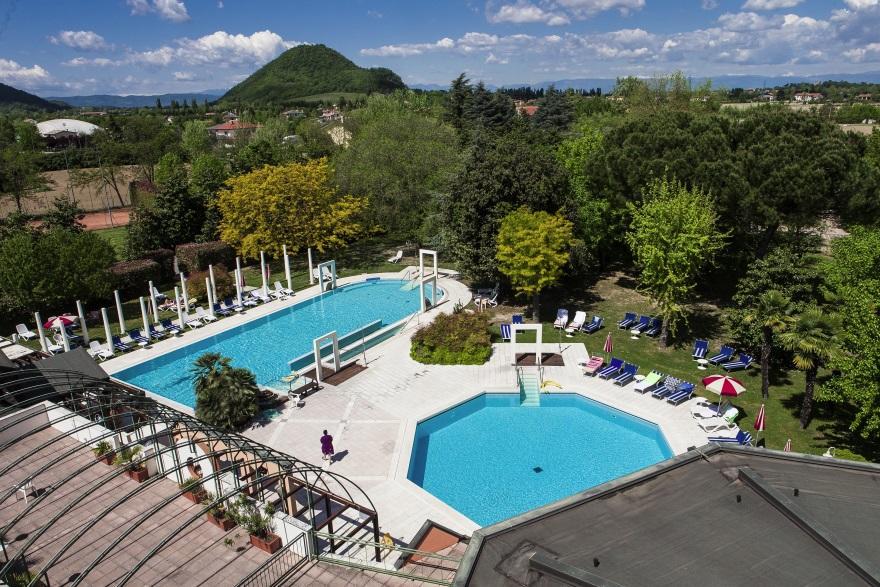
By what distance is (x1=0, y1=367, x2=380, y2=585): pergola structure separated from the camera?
977 centimetres

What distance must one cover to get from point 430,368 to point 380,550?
10.4 metres

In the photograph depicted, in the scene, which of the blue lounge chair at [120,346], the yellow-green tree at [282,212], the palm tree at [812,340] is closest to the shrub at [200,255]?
the yellow-green tree at [282,212]

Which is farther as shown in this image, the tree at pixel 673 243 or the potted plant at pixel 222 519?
the tree at pixel 673 243

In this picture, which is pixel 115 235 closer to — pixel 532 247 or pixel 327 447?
pixel 532 247

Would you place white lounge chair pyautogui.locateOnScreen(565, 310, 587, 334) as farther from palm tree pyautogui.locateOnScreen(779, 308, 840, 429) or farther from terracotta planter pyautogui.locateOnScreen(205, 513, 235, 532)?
terracotta planter pyautogui.locateOnScreen(205, 513, 235, 532)

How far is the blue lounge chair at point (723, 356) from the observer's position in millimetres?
21656

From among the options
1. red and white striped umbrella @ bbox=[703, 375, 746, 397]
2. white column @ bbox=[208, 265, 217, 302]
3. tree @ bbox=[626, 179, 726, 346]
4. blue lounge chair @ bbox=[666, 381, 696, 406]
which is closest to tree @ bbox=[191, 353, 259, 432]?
white column @ bbox=[208, 265, 217, 302]

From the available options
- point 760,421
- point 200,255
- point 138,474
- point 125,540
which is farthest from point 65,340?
point 760,421

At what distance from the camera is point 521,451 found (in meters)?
17.4

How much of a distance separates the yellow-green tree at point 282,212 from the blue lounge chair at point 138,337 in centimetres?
996

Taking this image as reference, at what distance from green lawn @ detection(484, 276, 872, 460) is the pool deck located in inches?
27.0

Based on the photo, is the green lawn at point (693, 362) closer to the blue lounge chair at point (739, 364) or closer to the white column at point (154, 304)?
the blue lounge chair at point (739, 364)

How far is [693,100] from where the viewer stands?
50344mm

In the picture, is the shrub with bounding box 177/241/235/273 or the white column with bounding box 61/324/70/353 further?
the shrub with bounding box 177/241/235/273
